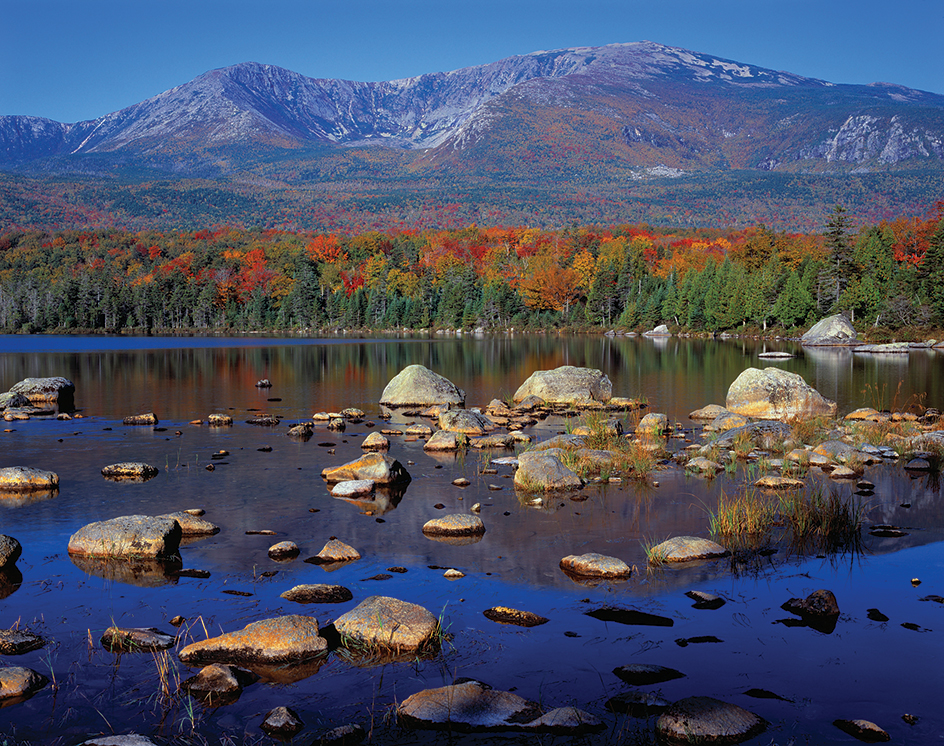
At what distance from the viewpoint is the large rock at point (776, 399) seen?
24578mm

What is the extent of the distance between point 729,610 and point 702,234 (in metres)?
194

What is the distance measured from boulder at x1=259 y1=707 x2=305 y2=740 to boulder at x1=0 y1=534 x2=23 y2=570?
19.8ft

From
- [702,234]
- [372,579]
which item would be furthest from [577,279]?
[372,579]

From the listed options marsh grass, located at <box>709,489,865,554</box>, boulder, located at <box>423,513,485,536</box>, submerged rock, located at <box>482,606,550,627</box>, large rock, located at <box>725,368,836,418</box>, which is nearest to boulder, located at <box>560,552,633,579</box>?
submerged rock, located at <box>482,606,550,627</box>

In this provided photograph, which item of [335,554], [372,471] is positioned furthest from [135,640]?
[372,471]

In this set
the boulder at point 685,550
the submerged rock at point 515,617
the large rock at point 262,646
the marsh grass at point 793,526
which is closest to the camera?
the large rock at point 262,646

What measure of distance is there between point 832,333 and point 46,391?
77.5 meters

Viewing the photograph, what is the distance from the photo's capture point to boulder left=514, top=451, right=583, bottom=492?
14.7m

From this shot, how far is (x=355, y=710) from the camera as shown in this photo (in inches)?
260

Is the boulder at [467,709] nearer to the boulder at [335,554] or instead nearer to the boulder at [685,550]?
the boulder at [335,554]

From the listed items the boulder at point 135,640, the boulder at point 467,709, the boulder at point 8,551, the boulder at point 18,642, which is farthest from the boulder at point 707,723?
the boulder at point 8,551

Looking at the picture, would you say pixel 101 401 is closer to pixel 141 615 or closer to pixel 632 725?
pixel 141 615

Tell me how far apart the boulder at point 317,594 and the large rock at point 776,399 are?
18725 millimetres

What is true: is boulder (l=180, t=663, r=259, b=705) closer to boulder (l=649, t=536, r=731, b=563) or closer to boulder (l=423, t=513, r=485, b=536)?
boulder (l=423, t=513, r=485, b=536)
